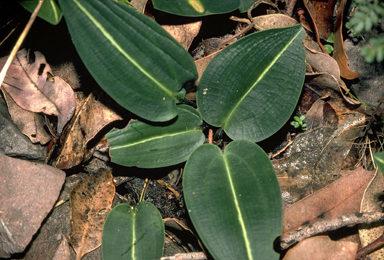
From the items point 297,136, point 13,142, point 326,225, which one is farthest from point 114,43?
point 326,225

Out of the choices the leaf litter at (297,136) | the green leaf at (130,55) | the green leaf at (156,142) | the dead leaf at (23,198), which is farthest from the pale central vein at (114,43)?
the dead leaf at (23,198)

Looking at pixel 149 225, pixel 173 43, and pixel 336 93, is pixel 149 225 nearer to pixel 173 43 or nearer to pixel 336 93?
Answer: pixel 173 43

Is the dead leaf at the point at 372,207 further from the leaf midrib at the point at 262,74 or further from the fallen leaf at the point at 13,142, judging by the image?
the fallen leaf at the point at 13,142

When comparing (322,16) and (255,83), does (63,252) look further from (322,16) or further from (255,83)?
(322,16)

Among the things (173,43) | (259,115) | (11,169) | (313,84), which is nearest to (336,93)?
(313,84)

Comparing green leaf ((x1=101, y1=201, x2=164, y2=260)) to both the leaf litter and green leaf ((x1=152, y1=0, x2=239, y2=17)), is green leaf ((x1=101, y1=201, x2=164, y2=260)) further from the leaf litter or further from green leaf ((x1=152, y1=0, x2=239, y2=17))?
green leaf ((x1=152, y1=0, x2=239, y2=17))

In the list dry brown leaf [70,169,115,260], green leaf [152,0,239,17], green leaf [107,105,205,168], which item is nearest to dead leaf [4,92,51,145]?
dry brown leaf [70,169,115,260]
